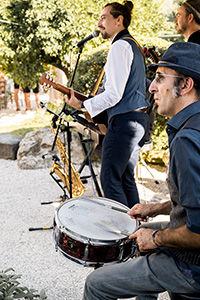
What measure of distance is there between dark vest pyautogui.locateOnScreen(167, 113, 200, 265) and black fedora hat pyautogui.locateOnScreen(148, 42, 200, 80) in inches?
7.6

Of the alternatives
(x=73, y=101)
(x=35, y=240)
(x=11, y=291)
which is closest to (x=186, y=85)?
(x=11, y=291)

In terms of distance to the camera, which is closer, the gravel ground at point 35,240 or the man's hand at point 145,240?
the man's hand at point 145,240

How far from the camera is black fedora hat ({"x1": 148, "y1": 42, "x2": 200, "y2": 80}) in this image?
1.48m

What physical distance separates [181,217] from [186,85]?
1.90 feet

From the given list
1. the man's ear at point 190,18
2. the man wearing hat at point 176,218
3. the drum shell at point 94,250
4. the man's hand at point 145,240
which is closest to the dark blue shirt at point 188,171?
the man wearing hat at point 176,218

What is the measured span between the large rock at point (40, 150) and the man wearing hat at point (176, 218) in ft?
12.9

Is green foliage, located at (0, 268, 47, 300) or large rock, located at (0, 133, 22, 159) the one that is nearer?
green foliage, located at (0, 268, 47, 300)

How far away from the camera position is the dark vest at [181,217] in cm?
143

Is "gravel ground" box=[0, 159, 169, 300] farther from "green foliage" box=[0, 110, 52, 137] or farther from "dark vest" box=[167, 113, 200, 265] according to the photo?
"green foliage" box=[0, 110, 52, 137]

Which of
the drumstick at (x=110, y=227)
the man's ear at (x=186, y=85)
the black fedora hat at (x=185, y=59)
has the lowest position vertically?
the drumstick at (x=110, y=227)

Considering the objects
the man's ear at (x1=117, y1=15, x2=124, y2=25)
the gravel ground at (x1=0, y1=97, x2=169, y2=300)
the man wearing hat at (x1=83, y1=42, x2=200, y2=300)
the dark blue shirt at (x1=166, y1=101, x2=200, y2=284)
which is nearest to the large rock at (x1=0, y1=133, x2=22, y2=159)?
the gravel ground at (x1=0, y1=97, x2=169, y2=300)

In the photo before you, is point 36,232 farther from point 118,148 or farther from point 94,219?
point 94,219

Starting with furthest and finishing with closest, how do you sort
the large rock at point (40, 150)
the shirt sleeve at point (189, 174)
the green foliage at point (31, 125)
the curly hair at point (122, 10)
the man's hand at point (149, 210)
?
the green foliage at point (31, 125)
the large rock at point (40, 150)
the curly hair at point (122, 10)
the man's hand at point (149, 210)
the shirt sleeve at point (189, 174)

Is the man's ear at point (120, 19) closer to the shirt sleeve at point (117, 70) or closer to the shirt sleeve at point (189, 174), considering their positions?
the shirt sleeve at point (117, 70)
